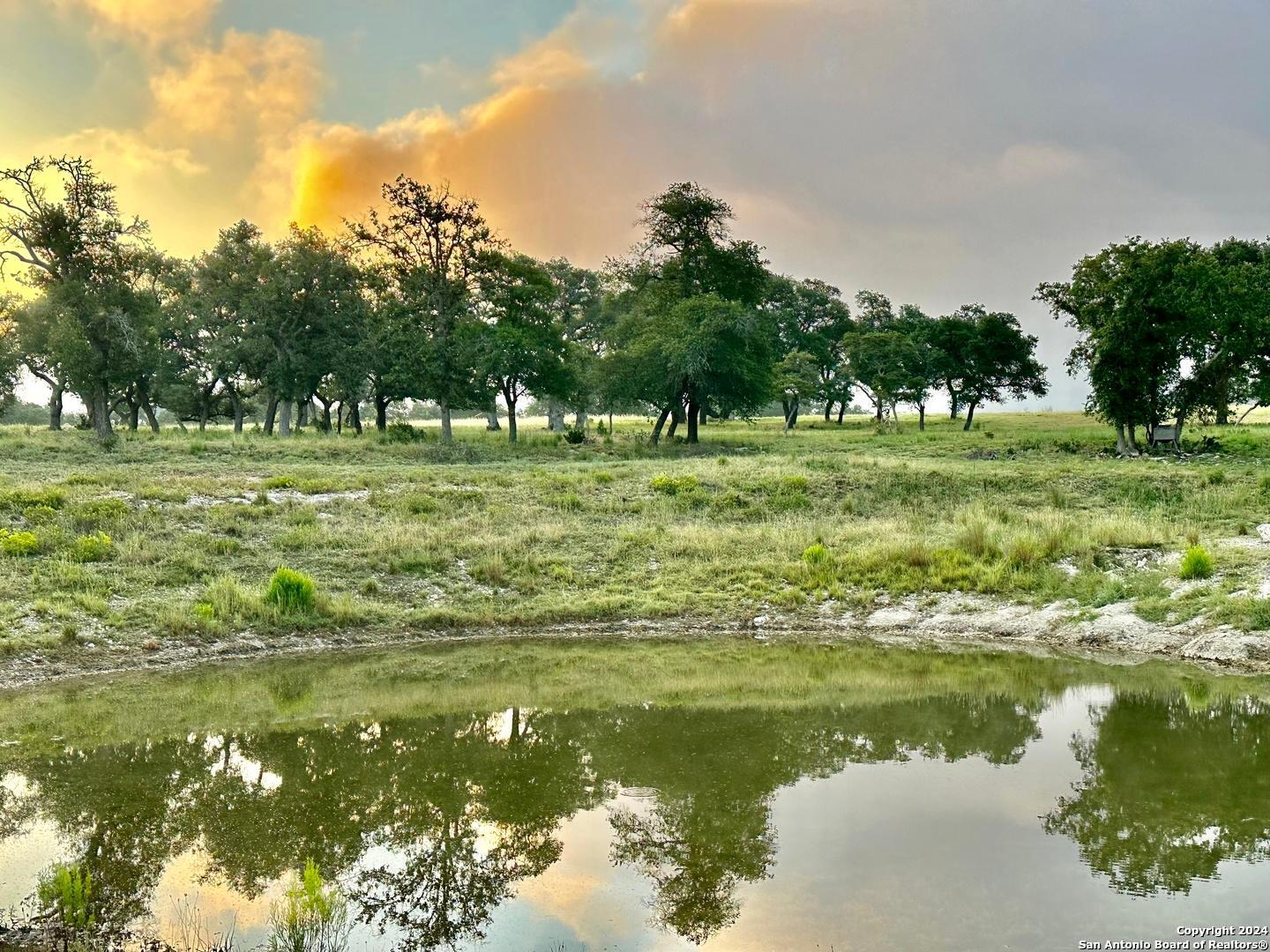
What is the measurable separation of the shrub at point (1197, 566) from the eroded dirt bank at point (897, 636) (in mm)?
1765

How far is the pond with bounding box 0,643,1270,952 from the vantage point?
23.9 ft

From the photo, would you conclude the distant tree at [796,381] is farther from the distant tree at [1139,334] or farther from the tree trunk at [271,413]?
the tree trunk at [271,413]

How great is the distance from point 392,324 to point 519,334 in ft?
24.8

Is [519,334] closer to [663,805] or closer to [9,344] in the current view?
[9,344]

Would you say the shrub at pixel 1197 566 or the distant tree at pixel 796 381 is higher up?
the distant tree at pixel 796 381

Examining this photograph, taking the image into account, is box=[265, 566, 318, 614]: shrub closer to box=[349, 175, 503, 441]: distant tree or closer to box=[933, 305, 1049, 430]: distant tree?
box=[349, 175, 503, 441]: distant tree

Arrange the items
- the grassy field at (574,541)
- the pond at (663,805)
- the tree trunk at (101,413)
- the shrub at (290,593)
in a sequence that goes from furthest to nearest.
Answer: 1. the tree trunk at (101,413)
2. the shrub at (290,593)
3. the grassy field at (574,541)
4. the pond at (663,805)

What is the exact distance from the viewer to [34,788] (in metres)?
10.1

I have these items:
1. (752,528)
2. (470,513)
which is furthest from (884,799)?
(470,513)

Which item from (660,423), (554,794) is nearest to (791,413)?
(660,423)

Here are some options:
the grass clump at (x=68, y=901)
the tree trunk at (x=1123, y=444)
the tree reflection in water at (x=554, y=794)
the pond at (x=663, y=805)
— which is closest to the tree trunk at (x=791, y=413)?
the tree trunk at (x=1123, y=444)

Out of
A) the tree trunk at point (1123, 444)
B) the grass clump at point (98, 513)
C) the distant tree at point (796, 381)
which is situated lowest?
the grass clump at point (98, 513)

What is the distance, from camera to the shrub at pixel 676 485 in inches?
1178

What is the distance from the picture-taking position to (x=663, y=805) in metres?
9.59
